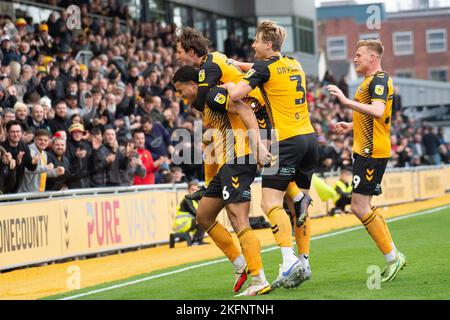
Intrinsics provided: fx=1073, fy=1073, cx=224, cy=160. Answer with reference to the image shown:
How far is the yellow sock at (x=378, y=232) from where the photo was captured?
11219mm

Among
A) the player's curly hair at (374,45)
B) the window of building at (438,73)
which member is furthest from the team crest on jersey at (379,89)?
the window of building at (438,73)

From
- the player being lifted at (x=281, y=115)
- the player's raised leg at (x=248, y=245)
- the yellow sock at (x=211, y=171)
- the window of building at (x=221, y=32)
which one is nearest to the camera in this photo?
the player's raised leg at (x=248, y=245)

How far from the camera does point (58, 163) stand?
18.1 meters

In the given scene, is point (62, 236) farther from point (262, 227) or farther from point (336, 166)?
point (336, 166)

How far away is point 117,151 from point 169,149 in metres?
2.76

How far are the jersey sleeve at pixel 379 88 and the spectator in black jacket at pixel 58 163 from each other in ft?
26.0

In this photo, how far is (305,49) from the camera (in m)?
52.1

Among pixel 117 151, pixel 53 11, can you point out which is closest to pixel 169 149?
pixel 117 151

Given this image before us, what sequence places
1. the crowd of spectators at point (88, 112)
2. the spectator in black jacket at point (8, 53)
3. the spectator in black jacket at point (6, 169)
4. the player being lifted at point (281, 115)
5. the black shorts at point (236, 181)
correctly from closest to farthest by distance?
the black shorts at point (236, 181), the player being lifted at point (281, 115), the spectator in black jacket at point (6, 169), the crowd of spectators at point (88, 112), the spectator in black jacket at point (8, 53)

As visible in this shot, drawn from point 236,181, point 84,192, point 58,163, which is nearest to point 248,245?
point 236,181

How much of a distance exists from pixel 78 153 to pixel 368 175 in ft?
28.4

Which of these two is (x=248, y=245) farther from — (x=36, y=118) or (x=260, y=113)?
(x=36, y=118)

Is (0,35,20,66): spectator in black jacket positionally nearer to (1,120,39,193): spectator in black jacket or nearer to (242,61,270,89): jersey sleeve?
(1,120,39,193): spectator in black jacket

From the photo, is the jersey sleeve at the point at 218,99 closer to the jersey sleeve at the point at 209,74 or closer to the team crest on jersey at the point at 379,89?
the jersey sleeve at the point at 209,74
